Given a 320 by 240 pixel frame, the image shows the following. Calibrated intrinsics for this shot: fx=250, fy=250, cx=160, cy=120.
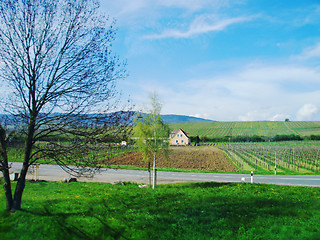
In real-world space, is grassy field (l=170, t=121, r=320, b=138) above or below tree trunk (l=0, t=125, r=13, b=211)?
above

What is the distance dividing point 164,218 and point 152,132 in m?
9.55

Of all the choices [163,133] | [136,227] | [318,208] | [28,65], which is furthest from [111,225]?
[163,133]

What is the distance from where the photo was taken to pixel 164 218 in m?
8.81

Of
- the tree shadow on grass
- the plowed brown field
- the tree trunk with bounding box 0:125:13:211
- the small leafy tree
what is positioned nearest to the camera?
the tree shadow on grass

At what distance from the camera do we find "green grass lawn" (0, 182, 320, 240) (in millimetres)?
7625

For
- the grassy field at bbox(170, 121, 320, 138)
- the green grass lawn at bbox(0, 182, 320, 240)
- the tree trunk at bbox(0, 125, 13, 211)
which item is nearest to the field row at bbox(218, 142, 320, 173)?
the green grass lawn at bbox(0, 182, 320, 240)

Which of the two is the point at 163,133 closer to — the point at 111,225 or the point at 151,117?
the point at 151,117

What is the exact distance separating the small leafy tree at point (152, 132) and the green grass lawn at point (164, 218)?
21.9ft

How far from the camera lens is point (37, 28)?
868 centimetres

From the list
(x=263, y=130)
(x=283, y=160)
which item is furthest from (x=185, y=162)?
(x=263, y=130)

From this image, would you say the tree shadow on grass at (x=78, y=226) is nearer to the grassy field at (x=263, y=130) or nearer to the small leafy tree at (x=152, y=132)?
the small leafy tree at (x=152, y=132)

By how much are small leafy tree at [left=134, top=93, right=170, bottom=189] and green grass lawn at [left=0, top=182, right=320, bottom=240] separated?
6660 millimetres

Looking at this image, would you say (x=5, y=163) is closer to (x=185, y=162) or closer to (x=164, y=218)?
(x=164, y=218)

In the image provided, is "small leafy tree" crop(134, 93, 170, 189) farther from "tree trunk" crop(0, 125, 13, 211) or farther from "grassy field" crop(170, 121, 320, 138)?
"grassy field" crop(170, 121, 320, 138)
